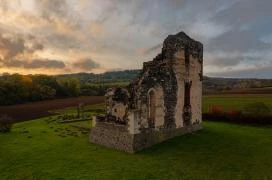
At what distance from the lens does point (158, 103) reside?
22109 millimetres

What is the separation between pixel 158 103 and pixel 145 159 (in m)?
5.14

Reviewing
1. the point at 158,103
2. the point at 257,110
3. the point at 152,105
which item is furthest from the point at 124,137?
the point at 257,110

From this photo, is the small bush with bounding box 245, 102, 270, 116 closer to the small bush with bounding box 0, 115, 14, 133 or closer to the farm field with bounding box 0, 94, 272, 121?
the farm field with bounding box 0, 94, 272, 121

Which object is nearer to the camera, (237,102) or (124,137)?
(124,137)

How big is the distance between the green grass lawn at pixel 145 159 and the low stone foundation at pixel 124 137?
0.53m

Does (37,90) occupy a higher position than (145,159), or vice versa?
(37,90)

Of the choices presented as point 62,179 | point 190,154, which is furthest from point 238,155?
point 62,179

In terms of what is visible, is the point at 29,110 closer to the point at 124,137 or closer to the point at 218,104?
the point at 218,104

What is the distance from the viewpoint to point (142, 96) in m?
20.8

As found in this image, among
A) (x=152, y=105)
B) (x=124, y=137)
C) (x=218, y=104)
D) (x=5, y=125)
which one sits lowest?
(x=5, y=125)

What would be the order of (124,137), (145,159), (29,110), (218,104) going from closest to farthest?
(145,159) < (124,137) < (218,104) < (29,110)

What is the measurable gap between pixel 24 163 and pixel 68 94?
70995 millimetres

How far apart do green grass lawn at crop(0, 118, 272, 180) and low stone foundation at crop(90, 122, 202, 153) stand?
53cm

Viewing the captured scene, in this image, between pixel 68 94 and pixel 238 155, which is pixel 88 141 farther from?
pixel 68 94
